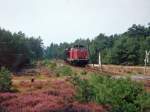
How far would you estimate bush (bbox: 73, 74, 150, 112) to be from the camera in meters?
19.1

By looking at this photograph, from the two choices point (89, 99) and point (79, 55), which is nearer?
point (89, 99)

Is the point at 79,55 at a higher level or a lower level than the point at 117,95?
higher

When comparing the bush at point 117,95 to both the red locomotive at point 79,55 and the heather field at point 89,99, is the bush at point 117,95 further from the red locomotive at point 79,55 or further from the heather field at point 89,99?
the red locomotive at point 79,55

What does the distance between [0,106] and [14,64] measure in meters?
46.7

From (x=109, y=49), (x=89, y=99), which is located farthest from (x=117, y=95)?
(x=109, y=49)

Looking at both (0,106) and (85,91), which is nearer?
(0,106)

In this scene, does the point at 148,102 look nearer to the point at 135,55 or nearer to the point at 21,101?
the point at 21,101

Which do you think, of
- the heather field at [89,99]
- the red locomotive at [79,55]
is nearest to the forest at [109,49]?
the red locomotive at [79,55]

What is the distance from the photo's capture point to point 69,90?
24.1 metres

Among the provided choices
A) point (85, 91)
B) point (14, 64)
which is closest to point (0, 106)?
point (85, 91)

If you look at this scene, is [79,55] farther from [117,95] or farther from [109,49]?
[109,49]

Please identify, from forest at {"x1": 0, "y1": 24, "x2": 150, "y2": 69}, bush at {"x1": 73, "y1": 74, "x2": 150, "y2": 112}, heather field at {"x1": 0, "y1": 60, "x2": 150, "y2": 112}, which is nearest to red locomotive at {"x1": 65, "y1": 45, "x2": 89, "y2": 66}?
forest at {"x1": 0, "y1": 24, "x2": 150, "y2": 69}

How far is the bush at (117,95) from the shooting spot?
750 inches

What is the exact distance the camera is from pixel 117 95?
789 inches
